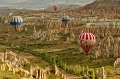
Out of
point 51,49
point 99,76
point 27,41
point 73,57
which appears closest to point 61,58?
point 73,57

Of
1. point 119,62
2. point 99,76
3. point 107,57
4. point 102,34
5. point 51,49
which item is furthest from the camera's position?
point 102,34

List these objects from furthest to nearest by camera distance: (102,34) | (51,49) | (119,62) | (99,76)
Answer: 1. (102,34)
2. (51,49)
3. (119,62)
4. (99,76)

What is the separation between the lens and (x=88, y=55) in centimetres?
8744

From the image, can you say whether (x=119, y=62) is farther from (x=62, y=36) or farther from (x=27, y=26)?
(x=27, y=26)

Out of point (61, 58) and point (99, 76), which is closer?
point (99, 76)

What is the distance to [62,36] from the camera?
423 ft

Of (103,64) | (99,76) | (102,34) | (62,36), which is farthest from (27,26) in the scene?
(99,76)

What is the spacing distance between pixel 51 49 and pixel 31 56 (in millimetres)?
15030

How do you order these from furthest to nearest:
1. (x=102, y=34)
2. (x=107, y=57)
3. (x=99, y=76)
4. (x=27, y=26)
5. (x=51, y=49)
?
1. (x=27, y=26)
2. (x=102, y=34)
3. (x=51, y=49)
4. (x=107, y=57)
5. (x=99, y=76)

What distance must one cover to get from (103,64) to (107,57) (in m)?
6.75

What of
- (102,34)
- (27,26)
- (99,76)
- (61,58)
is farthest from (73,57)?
(27,26)

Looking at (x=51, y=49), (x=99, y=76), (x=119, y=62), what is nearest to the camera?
(x=99, y=76)

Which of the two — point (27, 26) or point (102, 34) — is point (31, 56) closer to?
point (102, 34)

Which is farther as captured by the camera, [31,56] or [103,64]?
[31,56]
